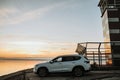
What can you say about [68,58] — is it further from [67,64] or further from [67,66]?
[67,66]

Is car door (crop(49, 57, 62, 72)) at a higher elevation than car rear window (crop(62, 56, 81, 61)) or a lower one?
lower

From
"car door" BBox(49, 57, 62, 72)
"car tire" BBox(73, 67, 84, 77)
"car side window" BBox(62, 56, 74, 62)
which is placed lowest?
Answer: "car tire" BBox(73, 67, 84, 77)

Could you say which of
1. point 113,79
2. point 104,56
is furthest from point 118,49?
point 113,79

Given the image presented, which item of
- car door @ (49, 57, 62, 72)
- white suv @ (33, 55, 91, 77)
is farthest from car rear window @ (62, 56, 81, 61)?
car door @ (49, 57, 62, 72)

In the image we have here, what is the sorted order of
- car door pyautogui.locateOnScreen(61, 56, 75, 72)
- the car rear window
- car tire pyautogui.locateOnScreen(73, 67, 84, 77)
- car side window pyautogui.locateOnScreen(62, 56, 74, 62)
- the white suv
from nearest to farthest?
car tire pyautogui.locateOnScreen(73, 67, 84, 77) → the white suv → car door pyautogui.locateOnScreen(61, 56, 75, 72) → the car rear window → car side window pyautogui.locateOnScreen(62, 56, 74, 62)

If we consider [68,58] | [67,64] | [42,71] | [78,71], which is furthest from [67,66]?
[42,71]

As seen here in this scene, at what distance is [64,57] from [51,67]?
1453mm

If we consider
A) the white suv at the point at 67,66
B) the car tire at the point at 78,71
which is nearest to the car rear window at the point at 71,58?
the white suv at the point at 67,66

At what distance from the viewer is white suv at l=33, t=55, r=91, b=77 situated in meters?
18.7

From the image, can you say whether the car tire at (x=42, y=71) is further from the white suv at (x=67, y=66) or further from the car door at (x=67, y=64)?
the car door at (x=67, y=64)

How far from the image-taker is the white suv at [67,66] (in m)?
18.7

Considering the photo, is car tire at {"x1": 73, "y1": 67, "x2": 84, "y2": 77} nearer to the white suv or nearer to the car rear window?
the white suv

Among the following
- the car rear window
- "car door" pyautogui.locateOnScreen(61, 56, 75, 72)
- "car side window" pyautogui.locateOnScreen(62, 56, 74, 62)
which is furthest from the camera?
"car side window" pyautogui.locateOnScreen(62, 56, 74, 62)

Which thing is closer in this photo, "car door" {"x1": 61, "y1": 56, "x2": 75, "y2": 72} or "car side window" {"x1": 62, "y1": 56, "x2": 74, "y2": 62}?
"car door" {"x1": 61, "y1": 56, "x2": 75, "y2": 72}
